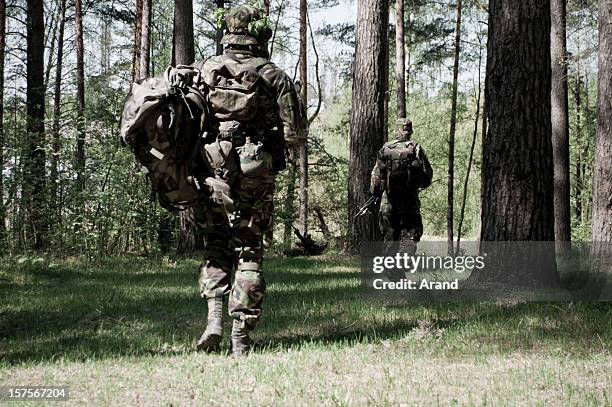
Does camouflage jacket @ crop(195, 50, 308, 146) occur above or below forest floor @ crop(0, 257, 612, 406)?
above

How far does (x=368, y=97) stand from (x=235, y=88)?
7.53m

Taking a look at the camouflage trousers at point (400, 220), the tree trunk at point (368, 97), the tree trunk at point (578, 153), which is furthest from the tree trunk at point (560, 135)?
the tree trunk at point (578, 153)

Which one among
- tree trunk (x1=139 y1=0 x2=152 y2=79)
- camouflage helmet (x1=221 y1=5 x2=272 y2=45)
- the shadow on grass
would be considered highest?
tree trunk (x1=139 y1=0 x2=152 y2=79)

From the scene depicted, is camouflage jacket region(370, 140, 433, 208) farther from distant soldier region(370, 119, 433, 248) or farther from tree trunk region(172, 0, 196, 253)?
tree trunk region(172, 0, 196, 253)

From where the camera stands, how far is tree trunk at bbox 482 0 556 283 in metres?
7.53

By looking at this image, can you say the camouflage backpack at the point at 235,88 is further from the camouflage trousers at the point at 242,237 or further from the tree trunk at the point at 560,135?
the tree trunk at the point at 560,135

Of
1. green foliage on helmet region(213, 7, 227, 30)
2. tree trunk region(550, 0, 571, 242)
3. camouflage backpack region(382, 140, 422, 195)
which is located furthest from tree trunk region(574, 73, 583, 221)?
green foliage on helmet region(213, 7, 227, 30)

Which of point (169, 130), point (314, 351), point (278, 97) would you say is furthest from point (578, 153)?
point (169, 130)

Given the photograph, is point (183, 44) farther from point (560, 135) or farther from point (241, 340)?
point (241, 340)

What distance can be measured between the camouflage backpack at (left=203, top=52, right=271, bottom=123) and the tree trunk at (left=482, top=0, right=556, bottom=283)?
11.3ft

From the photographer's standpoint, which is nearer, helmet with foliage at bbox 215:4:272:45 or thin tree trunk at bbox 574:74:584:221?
helmet with foliage at bbox 215:4:272:45

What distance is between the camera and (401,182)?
388 inches

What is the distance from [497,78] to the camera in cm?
771

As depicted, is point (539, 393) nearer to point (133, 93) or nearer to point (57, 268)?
point (133, 93)
